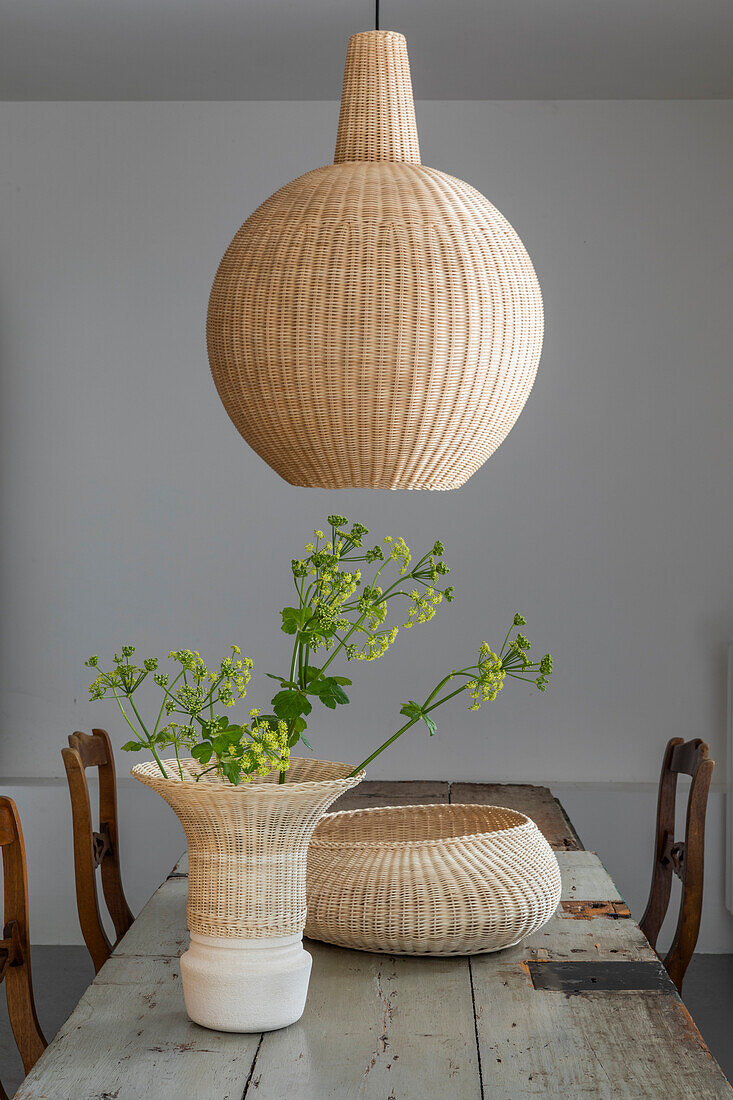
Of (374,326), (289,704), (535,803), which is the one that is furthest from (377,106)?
(535,803)

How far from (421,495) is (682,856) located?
1743mm

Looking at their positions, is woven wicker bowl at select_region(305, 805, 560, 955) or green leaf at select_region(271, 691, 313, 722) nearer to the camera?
green leaf at select_region(271, 691, 313, 722)

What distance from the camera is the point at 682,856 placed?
90.7 inches

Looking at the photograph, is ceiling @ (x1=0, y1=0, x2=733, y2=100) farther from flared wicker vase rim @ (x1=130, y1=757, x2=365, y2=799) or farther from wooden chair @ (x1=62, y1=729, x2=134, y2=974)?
flared wicker vase rim @ (x1=130, y1=757, x2=365, y2=799)

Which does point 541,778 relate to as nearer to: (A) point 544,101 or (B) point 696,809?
(B) point 696,809

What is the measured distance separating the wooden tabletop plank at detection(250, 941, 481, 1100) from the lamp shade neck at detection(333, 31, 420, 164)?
1.15 m

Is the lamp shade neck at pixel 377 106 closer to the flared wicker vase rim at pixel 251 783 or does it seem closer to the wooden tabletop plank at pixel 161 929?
the flared wicker vase rim at pixel 251 783

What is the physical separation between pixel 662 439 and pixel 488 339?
8.01ft

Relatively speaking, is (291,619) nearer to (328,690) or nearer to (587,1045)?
(328,690)

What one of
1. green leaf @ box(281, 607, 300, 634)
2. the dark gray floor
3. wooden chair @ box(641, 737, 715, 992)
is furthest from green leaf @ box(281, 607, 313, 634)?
the dark gray floor

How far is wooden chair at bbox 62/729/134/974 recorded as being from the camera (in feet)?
7.18

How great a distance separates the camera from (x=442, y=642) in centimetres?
378

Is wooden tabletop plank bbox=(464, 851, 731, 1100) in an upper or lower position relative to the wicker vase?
lower

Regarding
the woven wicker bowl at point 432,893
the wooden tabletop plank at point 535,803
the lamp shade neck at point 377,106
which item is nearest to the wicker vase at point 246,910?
the woven wicker bowl at point 432,893
